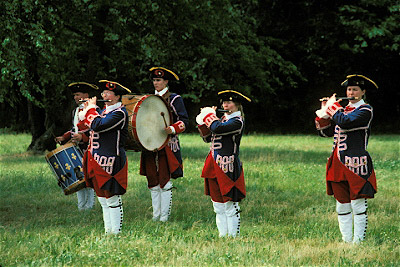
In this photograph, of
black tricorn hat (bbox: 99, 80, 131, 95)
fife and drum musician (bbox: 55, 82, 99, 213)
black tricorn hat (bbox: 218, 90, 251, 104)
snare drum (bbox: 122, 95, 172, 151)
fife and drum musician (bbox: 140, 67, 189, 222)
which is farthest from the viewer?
fife and drum musician (bbox: 55, 82, 99, 213)

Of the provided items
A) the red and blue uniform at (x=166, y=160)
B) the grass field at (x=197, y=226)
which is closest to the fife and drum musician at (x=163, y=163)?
the red and blue uniform at (x=166, y=160)

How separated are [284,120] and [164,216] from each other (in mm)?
25551

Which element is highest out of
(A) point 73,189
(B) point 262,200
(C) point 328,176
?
(C) point 328,176

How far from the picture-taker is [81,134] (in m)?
9.42

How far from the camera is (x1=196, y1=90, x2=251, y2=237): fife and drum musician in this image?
7.55m

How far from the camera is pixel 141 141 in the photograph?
27.7ft

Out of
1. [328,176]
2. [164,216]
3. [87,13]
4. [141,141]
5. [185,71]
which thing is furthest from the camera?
[185,71]

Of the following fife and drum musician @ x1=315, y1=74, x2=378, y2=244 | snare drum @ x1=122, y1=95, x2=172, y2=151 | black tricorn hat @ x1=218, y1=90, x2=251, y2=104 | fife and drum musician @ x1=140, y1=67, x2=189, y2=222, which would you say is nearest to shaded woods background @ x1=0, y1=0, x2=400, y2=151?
fife and drum musician @ x1=140, y1=67, x2=189, y2=222

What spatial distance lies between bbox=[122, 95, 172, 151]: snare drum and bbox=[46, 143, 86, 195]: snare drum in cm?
132

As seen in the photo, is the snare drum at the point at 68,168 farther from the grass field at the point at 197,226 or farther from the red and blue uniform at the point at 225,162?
the red and blue uniform at the point at 225,162

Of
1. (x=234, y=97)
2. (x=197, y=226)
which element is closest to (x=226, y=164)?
(x=234, y=97)

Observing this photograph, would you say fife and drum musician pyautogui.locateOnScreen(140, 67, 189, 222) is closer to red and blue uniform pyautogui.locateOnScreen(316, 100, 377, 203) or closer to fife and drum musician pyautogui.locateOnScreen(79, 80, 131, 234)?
fife and drum musician pyautogui.locateOnScreen(79, 80, 131, 234)

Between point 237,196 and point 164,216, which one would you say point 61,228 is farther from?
point 237,196

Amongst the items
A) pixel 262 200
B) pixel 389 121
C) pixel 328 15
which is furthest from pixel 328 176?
pixel 389 121
